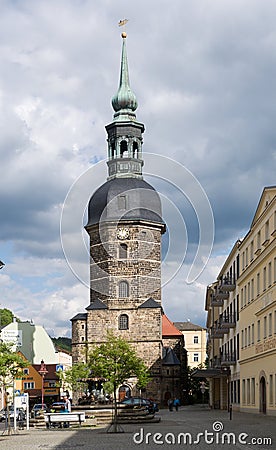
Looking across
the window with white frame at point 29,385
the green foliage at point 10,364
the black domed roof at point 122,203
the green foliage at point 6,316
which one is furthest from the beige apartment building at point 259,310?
the green foliage at point 6,316

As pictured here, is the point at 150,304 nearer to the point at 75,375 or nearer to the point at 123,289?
the point at 123,289

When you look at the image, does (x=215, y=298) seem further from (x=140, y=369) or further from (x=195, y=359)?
(x=195, y=359)

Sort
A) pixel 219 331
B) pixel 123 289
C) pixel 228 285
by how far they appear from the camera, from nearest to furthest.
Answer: pixel 228 285, pixel 219 331, pixel 123 289

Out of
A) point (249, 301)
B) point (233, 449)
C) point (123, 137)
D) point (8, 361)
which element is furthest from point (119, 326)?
point (233, 449)

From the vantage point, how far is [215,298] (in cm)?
7194

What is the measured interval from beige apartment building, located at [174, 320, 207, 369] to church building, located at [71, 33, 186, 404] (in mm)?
66979

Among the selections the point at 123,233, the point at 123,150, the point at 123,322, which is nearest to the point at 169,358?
the point at 123,322

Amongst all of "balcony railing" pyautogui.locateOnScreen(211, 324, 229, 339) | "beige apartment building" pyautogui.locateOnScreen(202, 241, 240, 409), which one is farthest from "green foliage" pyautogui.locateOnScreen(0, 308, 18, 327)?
"balcony railing" pyautogui.locateOnScreen(211, 324, 229, 339)

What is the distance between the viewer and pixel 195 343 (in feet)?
568

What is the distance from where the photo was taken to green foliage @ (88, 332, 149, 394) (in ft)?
126

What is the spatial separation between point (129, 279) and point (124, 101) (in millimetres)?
27365

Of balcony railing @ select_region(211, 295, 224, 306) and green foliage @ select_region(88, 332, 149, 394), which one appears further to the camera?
balcony railing @ select_region(211, 295, 224, 306)

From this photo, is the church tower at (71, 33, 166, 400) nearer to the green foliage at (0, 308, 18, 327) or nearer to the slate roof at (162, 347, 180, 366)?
the slate roof at (162, 347, 180, 366)

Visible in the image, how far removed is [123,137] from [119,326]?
2548cm
